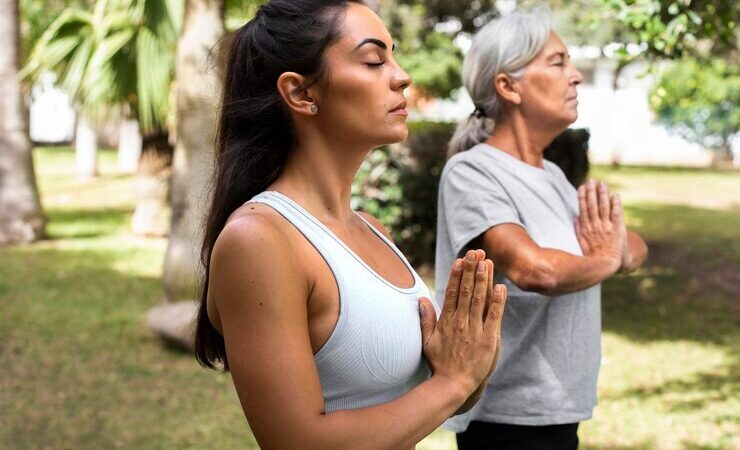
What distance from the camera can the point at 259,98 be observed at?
174 centimetres

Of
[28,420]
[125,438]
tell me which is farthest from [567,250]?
[28,420]

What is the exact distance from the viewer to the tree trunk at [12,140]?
1193 cm

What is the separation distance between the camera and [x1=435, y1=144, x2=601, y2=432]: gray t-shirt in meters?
2.55

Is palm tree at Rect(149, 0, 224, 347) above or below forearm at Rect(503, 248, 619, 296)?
below

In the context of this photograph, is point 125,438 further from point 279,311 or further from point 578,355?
point 279,311

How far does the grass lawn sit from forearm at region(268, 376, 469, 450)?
149 inches

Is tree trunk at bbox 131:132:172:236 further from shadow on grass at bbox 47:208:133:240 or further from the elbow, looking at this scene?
the elbow

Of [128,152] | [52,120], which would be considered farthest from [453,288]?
[52,120]

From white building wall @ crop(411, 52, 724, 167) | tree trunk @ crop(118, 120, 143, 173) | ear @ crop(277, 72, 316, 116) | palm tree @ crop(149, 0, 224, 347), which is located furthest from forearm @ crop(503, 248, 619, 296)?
white building wall @ crop(411, 52, 724, 167)

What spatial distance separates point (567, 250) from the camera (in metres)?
2.60

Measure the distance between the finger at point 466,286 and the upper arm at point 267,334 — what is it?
0.29 metres

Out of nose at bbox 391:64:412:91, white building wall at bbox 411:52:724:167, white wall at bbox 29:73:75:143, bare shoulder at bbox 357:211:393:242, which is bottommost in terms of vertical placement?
white wall at bbox 29:73:75:143

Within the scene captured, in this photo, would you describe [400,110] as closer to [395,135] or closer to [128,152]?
[395,135]

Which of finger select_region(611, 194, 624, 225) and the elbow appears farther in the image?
finger select_region(611, 194, 624, 225)
